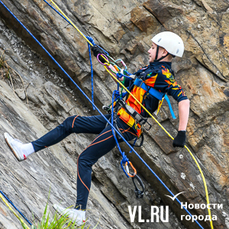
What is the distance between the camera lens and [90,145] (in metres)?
3.60

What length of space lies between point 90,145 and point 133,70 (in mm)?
2877

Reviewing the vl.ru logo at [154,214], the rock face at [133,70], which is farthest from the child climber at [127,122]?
the vl.ru logo at [154,214]

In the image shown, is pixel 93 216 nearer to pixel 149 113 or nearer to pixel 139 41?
pixel 149 113

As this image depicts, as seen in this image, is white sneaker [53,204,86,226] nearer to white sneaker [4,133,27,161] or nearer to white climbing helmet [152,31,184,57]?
white sneaker [4,133,27,161]

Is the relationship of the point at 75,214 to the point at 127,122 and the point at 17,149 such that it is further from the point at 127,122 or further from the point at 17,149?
the point at 127,122

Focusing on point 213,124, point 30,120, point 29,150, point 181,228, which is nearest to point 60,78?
point 30,120

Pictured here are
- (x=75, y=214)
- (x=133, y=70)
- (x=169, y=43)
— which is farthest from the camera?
(x=133, y=70)

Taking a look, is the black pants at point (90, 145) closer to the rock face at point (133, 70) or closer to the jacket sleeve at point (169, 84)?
the jacket sleeve at point (169, 84)

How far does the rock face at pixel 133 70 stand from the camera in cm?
572

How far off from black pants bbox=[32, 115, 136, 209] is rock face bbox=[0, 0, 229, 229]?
1586 mm

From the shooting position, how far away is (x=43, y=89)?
6227 millimetres

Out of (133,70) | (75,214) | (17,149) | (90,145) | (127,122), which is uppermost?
(17,149)

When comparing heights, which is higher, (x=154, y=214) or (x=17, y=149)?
(x=17, y=149)

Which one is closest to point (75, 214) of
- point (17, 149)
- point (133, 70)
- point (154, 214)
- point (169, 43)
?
point (17, 149)
